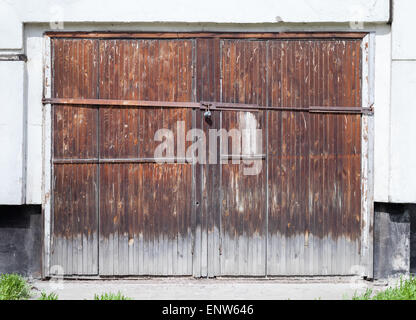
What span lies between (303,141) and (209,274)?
170cm

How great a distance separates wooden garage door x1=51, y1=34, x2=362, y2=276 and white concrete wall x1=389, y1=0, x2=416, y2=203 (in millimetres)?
360

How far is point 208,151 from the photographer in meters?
5.05

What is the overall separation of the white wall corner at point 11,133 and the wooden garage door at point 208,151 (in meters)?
0.35

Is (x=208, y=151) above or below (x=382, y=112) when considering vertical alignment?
below

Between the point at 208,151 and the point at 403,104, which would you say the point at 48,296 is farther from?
the point at 403,104

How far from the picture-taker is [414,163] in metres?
4.88

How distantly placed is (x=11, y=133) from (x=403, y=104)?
3.95m

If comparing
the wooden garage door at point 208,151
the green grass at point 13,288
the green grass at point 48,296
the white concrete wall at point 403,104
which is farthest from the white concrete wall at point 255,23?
the green grass at point 48,296

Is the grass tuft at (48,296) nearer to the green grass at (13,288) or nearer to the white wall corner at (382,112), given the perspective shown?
the green grass at (13,288)

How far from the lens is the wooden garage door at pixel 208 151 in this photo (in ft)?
16.5

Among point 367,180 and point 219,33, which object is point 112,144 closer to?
point 219,33

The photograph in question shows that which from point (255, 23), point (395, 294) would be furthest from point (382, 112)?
point (395, 294)
